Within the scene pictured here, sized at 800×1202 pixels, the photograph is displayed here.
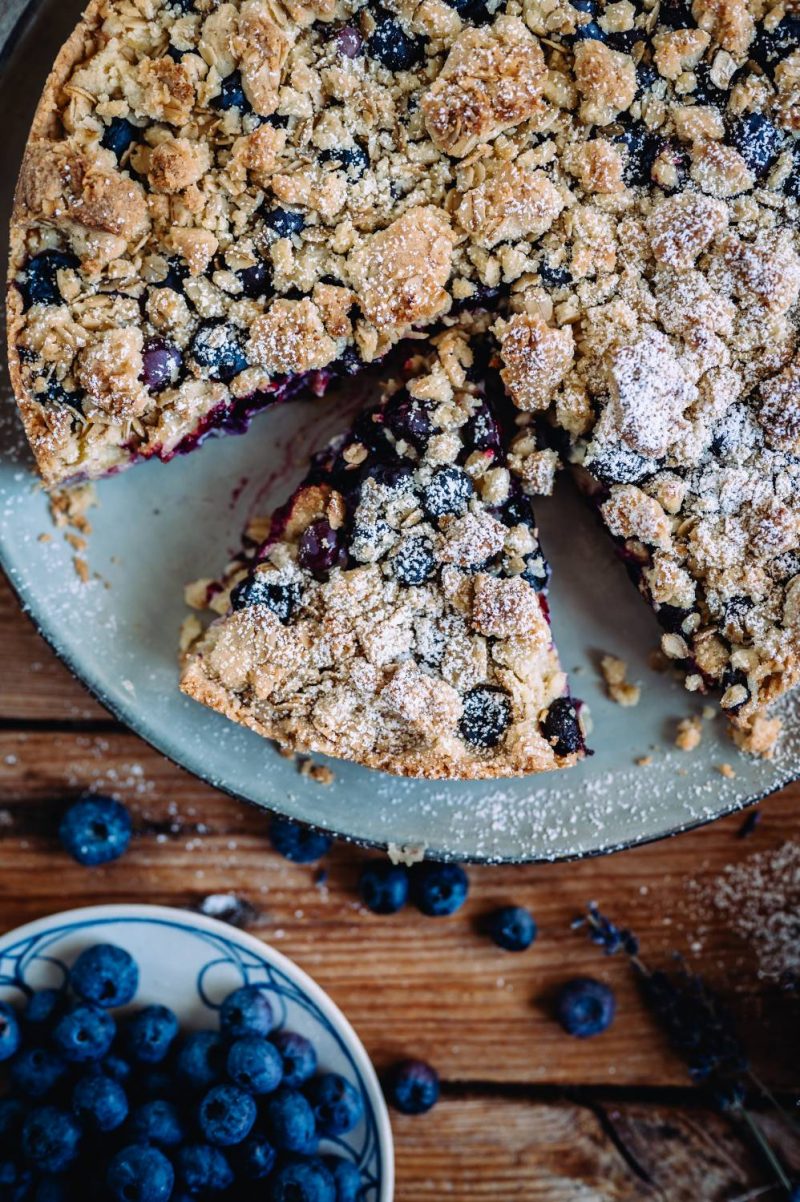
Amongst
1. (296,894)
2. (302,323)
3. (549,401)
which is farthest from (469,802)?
(302,323)

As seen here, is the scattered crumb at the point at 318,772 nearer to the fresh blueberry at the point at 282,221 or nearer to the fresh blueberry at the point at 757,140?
the fresh blueberry at the point at 282,221

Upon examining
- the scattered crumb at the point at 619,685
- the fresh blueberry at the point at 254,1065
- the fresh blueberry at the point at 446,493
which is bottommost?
the fresh blueberry at the point at 254,1065

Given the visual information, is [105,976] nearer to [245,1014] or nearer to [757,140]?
[245,1014]

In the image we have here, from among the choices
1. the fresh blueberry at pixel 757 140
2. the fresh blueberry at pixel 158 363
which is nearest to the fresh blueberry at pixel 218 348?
the fresh blueberry at pixel 158 363

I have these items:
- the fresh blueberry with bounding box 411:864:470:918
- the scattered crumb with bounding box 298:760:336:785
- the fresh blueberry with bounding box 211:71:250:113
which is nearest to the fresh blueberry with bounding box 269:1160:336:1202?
the fresh blueberry with bounding box 411:864:470:918

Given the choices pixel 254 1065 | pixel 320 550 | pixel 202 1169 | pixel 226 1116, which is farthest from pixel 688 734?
pixel 202 1169
